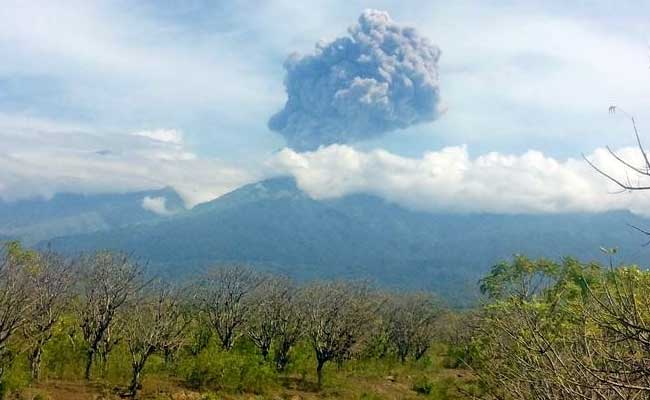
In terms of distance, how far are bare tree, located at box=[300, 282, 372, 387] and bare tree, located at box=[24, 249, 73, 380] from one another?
49.4 feet

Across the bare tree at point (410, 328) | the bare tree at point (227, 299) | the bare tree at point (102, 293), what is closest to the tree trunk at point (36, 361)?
the bare tree at point (102, 293)

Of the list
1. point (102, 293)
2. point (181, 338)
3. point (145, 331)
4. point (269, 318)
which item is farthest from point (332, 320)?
point (102, 293)

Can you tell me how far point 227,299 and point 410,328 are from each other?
22987 millimetres

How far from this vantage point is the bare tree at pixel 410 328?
54.9 metres

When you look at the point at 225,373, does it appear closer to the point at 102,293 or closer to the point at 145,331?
the point at 145,331

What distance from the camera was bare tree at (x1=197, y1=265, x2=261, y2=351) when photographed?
3844cm

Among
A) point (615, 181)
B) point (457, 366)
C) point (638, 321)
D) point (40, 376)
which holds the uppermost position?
point (615, 181)

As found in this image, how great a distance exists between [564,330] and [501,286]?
18.2 metres

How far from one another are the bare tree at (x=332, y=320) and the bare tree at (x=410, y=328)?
12.5 meters

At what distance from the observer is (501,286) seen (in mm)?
36500

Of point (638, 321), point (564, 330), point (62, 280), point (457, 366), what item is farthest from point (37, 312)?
point (457, 366)

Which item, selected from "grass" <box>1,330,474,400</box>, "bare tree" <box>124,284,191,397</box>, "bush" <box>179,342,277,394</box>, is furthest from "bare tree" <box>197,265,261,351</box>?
"bare tree" <box>124,284,191,397</box>

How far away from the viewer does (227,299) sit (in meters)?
39.3

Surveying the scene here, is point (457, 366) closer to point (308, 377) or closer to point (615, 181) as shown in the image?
point (308, 377)
